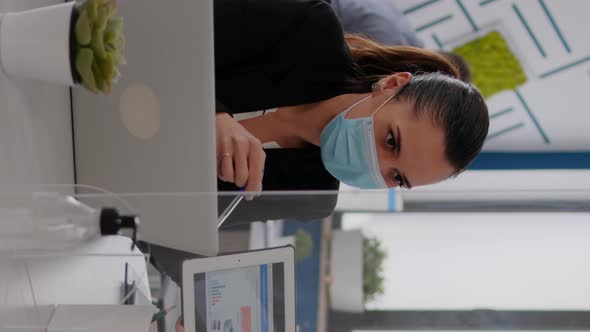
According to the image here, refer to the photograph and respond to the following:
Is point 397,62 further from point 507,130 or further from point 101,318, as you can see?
point 507,130

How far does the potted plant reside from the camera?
0.84 m

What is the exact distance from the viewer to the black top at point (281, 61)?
4.65 feet

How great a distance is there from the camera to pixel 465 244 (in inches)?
40.9

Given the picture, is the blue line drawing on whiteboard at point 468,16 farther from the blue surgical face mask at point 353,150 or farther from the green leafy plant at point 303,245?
the green leafy plant at point 303,245

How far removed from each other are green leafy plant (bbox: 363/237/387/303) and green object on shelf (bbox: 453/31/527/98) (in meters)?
2.16

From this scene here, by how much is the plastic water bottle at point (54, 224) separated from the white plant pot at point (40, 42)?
0.50 ft

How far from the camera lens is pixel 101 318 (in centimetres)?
98

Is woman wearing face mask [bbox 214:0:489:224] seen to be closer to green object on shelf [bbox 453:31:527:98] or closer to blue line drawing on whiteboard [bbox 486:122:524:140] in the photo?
green object on shelf [bbox 453:31:527:98]

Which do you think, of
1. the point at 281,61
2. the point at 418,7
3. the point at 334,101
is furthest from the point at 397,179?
the point at 418,7

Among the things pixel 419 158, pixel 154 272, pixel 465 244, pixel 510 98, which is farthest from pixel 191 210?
pixel 510 98

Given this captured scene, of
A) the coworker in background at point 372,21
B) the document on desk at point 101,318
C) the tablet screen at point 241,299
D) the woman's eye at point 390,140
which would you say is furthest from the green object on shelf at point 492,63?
the document on desk at point 101,318

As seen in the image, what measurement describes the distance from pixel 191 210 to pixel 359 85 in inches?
23.9

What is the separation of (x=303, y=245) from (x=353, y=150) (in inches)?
15.3

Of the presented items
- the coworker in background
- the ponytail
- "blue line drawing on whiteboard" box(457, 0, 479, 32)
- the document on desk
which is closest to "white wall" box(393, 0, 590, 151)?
"blue line drawing on whiteboard" box(457, 0, 479, 32)
